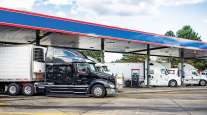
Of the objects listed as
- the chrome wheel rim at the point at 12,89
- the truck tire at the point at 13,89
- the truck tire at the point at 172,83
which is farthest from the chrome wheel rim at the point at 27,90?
the truck tire at the point at 172,83

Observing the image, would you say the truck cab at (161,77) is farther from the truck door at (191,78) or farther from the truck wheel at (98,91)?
the truck wheel at (98,91)

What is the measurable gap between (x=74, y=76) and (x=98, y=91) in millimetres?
1650

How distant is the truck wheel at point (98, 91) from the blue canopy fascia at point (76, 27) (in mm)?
5932

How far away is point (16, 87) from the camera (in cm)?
2589

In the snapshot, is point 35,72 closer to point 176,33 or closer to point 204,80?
point 204,80

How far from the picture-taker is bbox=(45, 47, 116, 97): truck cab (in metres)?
24.5

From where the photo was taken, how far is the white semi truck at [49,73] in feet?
80.9

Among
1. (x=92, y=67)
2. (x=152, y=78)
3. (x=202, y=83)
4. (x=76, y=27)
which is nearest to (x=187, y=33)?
(x=202, y=83)

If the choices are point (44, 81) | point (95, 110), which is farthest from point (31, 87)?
point (95, 110)

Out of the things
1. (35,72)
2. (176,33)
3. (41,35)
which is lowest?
(35,72)

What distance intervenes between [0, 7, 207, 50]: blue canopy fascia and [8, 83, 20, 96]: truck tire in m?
3.53

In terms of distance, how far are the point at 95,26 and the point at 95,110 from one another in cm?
1668

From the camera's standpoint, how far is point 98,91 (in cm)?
2433

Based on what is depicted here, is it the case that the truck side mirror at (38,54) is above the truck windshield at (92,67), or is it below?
above
